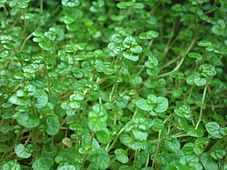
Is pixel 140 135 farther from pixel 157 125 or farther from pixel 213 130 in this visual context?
pixel 213 130

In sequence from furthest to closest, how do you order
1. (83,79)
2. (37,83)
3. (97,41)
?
1. (97,41)
2. (83,79)
3. (37,83)

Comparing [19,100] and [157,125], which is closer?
[19,100]

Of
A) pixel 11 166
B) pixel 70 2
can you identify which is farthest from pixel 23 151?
pixel 70 2

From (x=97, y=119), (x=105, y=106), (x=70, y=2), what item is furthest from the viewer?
(x=70, y=2)

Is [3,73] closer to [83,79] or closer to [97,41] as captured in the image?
[83,79]

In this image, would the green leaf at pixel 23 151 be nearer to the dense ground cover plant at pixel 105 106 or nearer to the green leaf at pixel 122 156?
the dense ground cover plant at pixel 105 106

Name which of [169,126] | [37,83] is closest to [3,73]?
[37,83]

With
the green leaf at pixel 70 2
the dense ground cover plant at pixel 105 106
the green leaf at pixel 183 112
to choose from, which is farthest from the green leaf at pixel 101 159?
the green leaf at pixel 70 2
